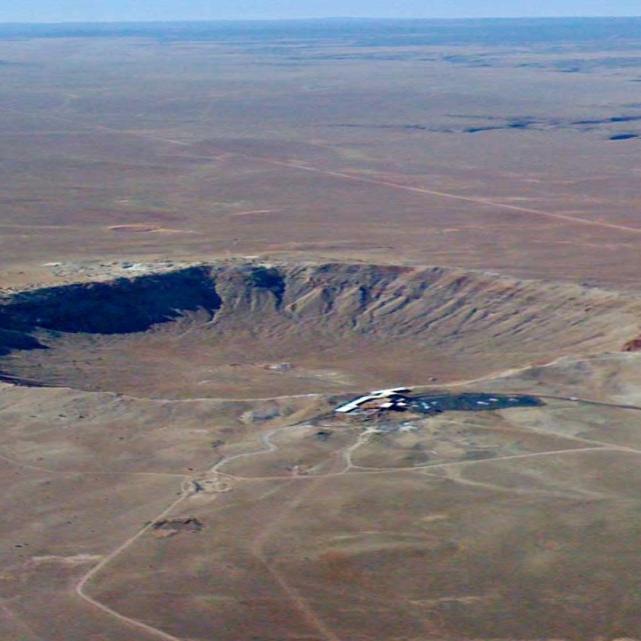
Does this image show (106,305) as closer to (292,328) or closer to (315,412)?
(292,328)

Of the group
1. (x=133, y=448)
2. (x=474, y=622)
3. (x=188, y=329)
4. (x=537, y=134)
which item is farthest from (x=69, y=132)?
(x=474, y=622)

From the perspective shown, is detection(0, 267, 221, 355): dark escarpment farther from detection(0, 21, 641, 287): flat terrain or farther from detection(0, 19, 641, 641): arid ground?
detection(0, 21, 641, 287): flat terrain

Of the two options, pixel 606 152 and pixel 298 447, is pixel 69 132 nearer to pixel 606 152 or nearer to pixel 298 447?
pixel 606 152

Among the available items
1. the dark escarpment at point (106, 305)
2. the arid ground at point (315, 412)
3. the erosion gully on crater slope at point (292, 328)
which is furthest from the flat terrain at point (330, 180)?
the erosion gully on crater slope at point (292, 328)

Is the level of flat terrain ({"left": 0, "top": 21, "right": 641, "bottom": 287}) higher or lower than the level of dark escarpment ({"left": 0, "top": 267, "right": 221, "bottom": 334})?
lower

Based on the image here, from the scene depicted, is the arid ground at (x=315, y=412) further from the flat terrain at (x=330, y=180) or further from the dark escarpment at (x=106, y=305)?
the flat terrain at (x=330, y=180)

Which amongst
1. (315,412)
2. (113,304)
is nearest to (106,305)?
(113,304)

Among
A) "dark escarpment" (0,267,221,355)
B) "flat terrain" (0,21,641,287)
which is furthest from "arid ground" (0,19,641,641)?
"flat terrain" (0,21,641,287)
